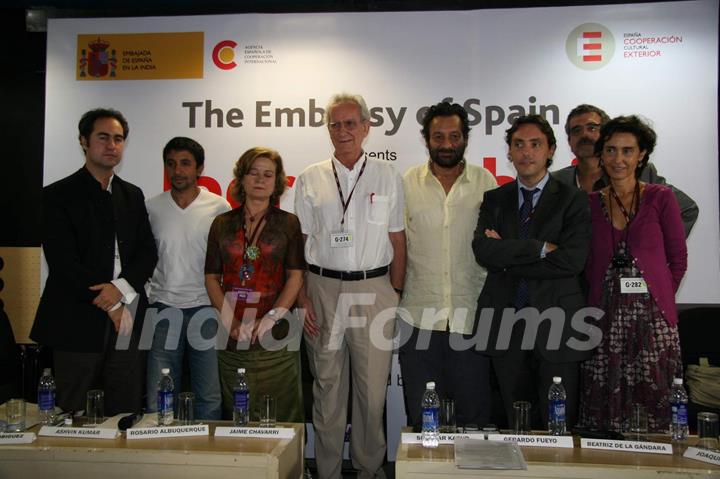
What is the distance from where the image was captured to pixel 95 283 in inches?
124

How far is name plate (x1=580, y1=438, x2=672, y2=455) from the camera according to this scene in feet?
7.70

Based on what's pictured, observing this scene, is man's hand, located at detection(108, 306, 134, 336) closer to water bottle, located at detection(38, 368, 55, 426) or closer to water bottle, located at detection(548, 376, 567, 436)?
water bottle, located at detection(38, 368, 55, 426)

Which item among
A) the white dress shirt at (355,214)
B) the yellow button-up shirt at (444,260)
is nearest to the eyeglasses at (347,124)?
the white dress shirt at (355,214)

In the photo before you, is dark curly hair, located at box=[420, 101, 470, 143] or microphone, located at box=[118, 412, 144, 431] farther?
dark curly hair, located at box=[420, 101, 470, 143]

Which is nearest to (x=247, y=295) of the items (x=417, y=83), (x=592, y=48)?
(x=417, y=83)

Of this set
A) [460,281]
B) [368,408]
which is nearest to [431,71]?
[460,281]

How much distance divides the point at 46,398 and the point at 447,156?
2.21 m

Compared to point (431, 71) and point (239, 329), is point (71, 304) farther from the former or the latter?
point (431, 71)

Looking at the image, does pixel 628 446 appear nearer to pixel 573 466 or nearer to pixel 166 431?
pixel 573 466

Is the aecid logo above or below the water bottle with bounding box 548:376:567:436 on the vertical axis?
above

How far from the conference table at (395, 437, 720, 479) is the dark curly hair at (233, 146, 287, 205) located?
5.35ft

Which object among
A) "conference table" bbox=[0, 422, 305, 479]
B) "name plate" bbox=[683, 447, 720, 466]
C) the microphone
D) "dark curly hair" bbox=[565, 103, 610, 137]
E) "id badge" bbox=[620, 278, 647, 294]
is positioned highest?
"dark curly hair" bbox=[565, 103, 610, 137]

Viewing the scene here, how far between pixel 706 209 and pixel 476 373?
2059 millimetres

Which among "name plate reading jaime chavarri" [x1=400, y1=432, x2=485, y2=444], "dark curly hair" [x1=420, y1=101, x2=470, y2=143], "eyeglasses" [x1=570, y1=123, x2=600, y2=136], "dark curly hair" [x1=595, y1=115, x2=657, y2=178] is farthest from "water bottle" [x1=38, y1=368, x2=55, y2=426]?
"eyeglasses" [x1=570, y1=123, x2=600, y2=136]
